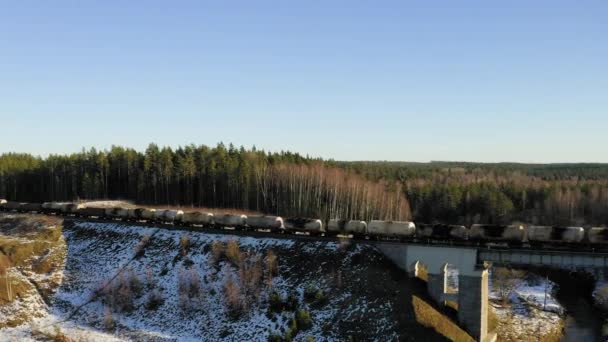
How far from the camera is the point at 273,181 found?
9738 centimetres

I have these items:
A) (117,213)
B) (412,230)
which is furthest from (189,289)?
(117,213)

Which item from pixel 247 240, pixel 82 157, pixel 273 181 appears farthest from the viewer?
pixel 82 157

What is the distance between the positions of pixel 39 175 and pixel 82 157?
Answer: 13449mm

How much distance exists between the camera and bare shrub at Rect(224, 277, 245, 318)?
1858 inches

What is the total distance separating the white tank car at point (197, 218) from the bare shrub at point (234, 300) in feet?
46.8

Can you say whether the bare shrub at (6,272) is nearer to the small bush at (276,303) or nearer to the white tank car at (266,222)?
the white tank car at (266,222)

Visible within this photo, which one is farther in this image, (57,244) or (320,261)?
(57,244)

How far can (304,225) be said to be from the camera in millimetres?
55906

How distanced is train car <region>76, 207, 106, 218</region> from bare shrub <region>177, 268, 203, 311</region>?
2369 centimetres

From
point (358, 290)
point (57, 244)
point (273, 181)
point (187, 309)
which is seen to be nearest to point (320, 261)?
point (358, 290)

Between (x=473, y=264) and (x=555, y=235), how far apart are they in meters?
8.37

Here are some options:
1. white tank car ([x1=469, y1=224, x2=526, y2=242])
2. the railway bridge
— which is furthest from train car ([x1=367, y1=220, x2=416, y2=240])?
white tank car ([x1=469, y1=224, x2=526, y2=242])

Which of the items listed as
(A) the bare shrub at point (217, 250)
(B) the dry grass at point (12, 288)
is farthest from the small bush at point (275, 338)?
(B) the dry grass at point (12, 288)

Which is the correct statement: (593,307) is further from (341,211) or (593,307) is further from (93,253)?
(93,253)
